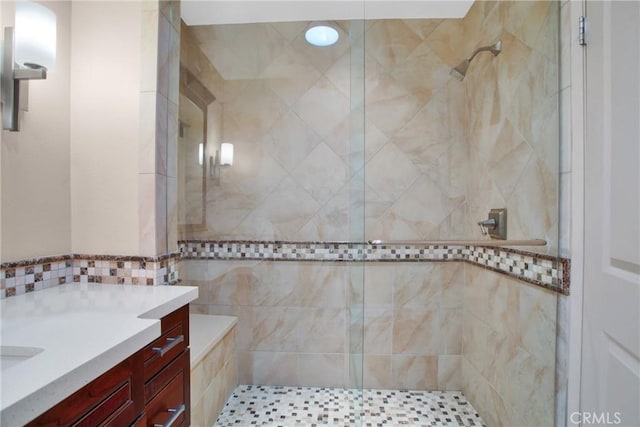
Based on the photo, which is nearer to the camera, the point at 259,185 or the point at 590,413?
the point at 590,413

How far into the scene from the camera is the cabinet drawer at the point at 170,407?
89cm

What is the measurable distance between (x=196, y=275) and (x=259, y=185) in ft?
2.07

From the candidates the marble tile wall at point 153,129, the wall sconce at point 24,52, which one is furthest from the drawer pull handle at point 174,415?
the wall sconce at point 24,52

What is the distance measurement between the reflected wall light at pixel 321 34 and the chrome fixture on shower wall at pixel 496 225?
52.3 inches

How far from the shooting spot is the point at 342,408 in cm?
161

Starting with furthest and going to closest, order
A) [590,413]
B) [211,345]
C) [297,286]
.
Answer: [297,286] → [211,345] → [590,413]

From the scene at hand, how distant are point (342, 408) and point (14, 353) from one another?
4.78ft

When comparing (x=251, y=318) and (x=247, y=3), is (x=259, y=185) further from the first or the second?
(x=247, y=3)

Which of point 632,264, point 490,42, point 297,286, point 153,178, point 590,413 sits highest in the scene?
point 490,42

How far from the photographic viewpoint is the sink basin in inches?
26.7

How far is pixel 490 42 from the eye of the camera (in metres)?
1.55

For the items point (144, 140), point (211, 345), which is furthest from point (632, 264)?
point (144, 140)

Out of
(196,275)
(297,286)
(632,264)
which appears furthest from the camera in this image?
(297,286)

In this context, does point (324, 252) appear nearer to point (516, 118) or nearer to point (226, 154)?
point (226, 154)
